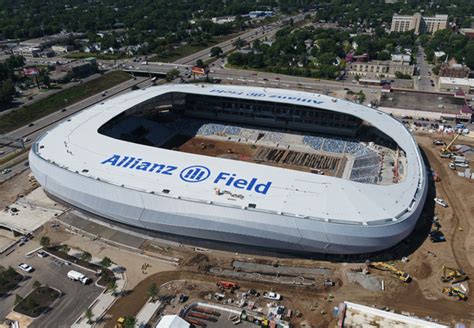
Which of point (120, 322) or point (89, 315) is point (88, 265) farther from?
Answer: point (120, 322)

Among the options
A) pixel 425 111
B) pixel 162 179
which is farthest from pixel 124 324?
pixel 425 111

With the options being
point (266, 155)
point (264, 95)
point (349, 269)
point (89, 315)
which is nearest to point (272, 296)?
point (349, 269)

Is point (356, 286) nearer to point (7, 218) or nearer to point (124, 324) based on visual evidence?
point (124, 324)

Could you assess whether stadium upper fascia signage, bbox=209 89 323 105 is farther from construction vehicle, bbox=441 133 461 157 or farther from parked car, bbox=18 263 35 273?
parked car, bbox=18 263 35 273

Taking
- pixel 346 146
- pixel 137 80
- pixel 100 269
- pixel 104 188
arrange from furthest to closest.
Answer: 1. pixel 137 80
2. pixel 346 146
3. pixel 104 188
4. pixel 100 269

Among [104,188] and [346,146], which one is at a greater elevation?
[104,188]
